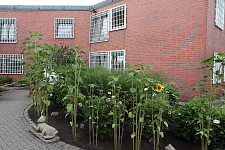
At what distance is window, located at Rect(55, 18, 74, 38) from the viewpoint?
572 inches

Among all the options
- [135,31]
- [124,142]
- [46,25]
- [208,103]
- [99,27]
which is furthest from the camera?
[46,25]

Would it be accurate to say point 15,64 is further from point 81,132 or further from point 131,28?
point 81,132

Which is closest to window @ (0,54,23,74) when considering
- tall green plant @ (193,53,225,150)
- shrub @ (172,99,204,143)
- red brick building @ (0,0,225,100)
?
red brick building @ (0,0,225,100)

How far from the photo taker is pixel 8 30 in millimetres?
14945

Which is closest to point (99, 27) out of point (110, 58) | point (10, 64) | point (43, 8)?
point (110, 58)

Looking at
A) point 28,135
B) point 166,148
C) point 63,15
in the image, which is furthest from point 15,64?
point 166,148

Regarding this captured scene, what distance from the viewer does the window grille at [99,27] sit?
42.2 feet

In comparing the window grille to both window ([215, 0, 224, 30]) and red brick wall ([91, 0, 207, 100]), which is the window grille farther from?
window ([215, 0, 224, 30])

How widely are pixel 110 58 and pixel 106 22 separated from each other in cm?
270

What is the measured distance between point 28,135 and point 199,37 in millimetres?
7533

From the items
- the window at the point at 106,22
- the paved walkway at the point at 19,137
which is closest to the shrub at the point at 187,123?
the paved walkway at the point at 19,137

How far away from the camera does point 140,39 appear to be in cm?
1026

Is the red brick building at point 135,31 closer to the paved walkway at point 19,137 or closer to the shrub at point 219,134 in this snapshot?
the shrub at point 219,134

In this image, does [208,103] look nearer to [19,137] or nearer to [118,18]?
[19,137]
